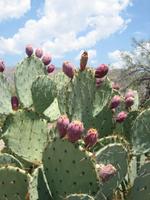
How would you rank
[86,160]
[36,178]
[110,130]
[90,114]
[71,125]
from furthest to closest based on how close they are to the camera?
[110,130]
[90,114]
[36,178]
[86,160]
[71,125]

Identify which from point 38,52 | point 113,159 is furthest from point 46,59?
point 113,159

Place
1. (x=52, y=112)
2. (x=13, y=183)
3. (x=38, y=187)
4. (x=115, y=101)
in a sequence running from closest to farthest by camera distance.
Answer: (x=13, y=183), (x=38, y=187), (x=115, y=101), (x=52, y=112)

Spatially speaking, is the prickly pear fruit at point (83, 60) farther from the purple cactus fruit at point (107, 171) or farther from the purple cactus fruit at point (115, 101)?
the purple cactus fruit at point (107, 171)

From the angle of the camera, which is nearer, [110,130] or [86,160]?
[86,160]

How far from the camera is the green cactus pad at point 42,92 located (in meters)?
4.59

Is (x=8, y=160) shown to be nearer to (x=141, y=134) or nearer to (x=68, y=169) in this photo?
(x=68, y=169)

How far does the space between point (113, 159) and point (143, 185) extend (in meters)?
0.31

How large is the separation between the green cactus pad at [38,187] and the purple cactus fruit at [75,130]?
22.4 inches

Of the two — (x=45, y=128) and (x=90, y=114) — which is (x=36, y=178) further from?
(x=90, y=114)

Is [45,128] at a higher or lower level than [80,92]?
lower

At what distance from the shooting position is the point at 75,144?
3020mm

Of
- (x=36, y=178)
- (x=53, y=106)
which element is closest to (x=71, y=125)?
(x=36, y=178)

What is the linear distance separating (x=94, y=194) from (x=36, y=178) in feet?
1.36

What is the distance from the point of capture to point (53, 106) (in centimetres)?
518
